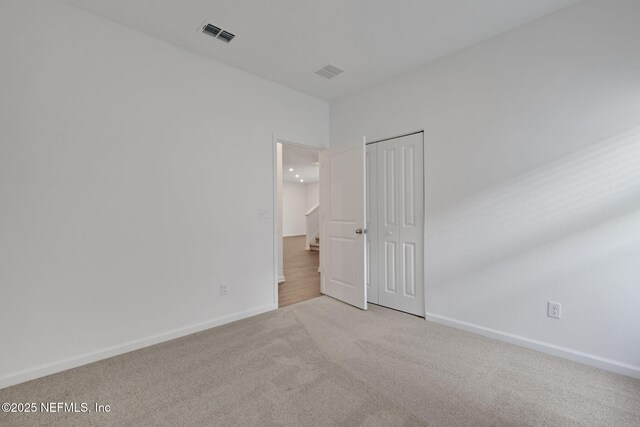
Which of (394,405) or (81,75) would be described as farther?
(81,75)

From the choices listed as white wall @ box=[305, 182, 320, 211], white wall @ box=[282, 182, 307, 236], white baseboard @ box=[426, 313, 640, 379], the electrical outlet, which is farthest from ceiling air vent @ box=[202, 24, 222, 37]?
white wall @ box=[305, 182, 320, 211]

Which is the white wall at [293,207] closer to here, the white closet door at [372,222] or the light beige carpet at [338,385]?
the white closet door at [372,222]

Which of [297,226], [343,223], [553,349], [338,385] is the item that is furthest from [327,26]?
[297,226]

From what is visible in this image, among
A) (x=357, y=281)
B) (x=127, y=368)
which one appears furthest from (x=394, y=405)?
(x=127, y=368)

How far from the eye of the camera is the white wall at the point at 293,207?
12461 millimetres

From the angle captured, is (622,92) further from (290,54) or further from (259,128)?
(259,128)

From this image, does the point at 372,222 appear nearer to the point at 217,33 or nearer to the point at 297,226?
the point at 217,33

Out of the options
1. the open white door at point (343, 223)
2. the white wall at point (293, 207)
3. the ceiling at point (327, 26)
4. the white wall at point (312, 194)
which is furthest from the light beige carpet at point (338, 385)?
the white wall at point (312, 194)

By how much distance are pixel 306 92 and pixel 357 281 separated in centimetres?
256

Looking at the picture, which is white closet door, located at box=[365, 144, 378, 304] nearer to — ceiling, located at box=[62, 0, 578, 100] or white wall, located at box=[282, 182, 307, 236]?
ceiling, located at box=[62, 0, 578, 100]

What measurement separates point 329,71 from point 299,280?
3214 millimetres

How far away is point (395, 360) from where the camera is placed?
2.14 m

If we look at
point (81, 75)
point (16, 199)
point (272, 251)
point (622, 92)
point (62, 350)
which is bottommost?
point (62, 350)

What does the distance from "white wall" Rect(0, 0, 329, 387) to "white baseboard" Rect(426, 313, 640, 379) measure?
86.5 inches
